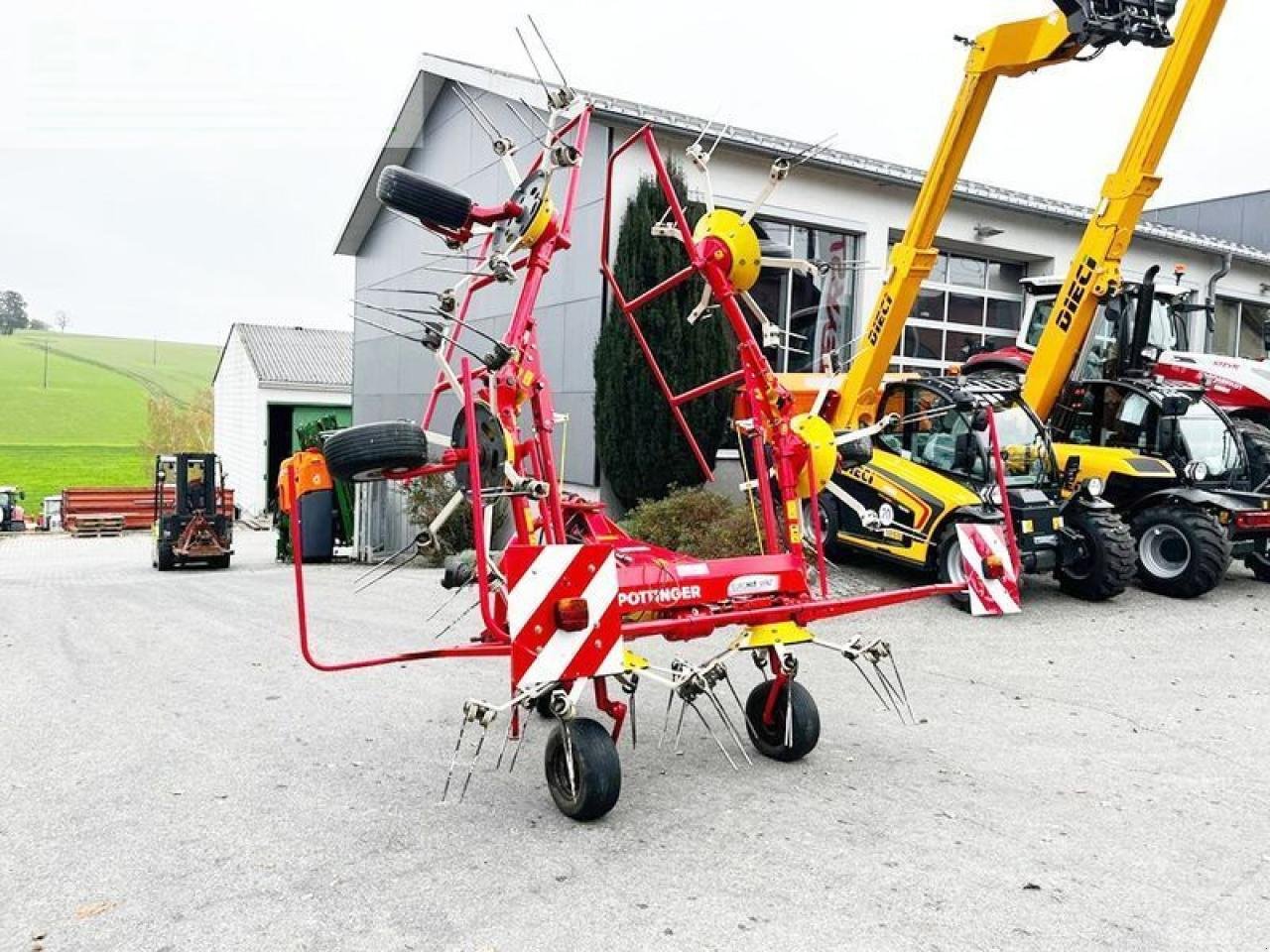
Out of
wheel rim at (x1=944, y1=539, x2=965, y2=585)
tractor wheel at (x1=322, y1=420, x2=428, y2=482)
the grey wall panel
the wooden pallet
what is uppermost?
the grey wall panel

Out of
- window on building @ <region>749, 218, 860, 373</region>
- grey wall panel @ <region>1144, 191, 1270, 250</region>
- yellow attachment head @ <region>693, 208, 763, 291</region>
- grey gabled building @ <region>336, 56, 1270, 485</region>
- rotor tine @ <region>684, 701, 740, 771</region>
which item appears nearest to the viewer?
rotor tine @ <region>684, 701, 740, 771</region>

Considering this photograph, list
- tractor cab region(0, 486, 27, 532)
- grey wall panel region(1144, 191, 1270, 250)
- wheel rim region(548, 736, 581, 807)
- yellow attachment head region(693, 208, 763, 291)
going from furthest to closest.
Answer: tractor cab region(0, 486, 27, 532) → grey wall panel region(1144, 191, 1270, 250) → yellow attachment head region(693, 208, 763, 291) → wheel rim region(548, 736, 581, 807)

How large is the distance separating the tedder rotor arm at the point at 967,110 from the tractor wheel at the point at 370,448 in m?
6.93

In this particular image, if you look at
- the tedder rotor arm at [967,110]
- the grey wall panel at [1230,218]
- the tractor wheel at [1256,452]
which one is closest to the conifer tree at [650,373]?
the tedder rotor arm at [967,110]

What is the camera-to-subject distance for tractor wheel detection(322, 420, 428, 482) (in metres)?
3.74

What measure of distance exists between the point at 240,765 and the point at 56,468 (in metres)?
46.5

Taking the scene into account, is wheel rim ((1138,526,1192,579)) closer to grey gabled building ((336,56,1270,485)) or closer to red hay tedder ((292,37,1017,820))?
grey gabled building ((336,56,1270,485))

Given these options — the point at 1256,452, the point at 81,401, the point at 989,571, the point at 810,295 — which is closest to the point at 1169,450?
the point at 1256,452

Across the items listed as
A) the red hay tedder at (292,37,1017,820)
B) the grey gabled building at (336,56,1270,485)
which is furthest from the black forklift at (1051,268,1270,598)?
the red hay tedder at (292,37,1017,820)

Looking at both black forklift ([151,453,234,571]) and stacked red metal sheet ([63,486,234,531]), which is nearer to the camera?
black forklift ([151,453,234,571])

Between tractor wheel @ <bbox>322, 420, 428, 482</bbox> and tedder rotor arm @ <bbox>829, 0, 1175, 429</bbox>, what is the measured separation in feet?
22.8

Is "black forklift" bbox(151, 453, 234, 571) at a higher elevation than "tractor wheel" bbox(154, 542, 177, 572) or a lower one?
higher

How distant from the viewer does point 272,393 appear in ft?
94.9

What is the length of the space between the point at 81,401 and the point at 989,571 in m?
64.2
